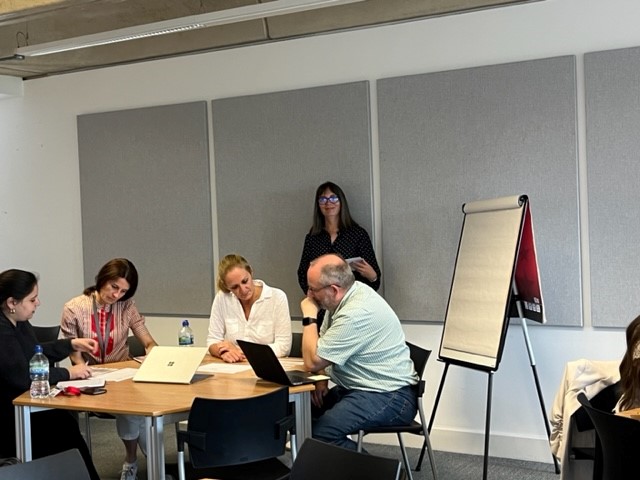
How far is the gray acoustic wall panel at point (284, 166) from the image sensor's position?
20.4 feet

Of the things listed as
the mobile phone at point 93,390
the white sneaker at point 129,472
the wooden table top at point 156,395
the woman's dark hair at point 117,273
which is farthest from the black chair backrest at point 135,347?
the mobile phone at point 93,390

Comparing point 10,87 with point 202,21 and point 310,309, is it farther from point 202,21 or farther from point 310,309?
point 310,309

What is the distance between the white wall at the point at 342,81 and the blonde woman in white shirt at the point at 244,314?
1236 mm

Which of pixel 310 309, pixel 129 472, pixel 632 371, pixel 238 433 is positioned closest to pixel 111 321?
pixel 129 472

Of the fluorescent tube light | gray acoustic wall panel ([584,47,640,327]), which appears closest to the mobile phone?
gray acoustic wall panel ([584,47,640,327])

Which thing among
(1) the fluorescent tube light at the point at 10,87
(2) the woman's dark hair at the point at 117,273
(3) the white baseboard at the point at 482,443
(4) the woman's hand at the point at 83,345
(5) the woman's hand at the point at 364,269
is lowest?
(3) the white baseboard at the point at 482,443

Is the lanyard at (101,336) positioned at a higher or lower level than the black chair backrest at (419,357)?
higher

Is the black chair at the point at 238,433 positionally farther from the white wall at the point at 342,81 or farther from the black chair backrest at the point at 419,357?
the white wall at the point at 342,81

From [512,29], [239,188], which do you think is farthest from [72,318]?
[512,29]

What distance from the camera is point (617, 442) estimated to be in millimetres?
3098

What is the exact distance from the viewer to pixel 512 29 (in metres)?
5.59

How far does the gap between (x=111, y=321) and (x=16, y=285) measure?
1.08m

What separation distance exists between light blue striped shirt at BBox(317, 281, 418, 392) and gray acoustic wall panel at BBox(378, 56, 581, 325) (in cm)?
143

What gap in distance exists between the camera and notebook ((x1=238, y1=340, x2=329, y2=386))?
4121mm
